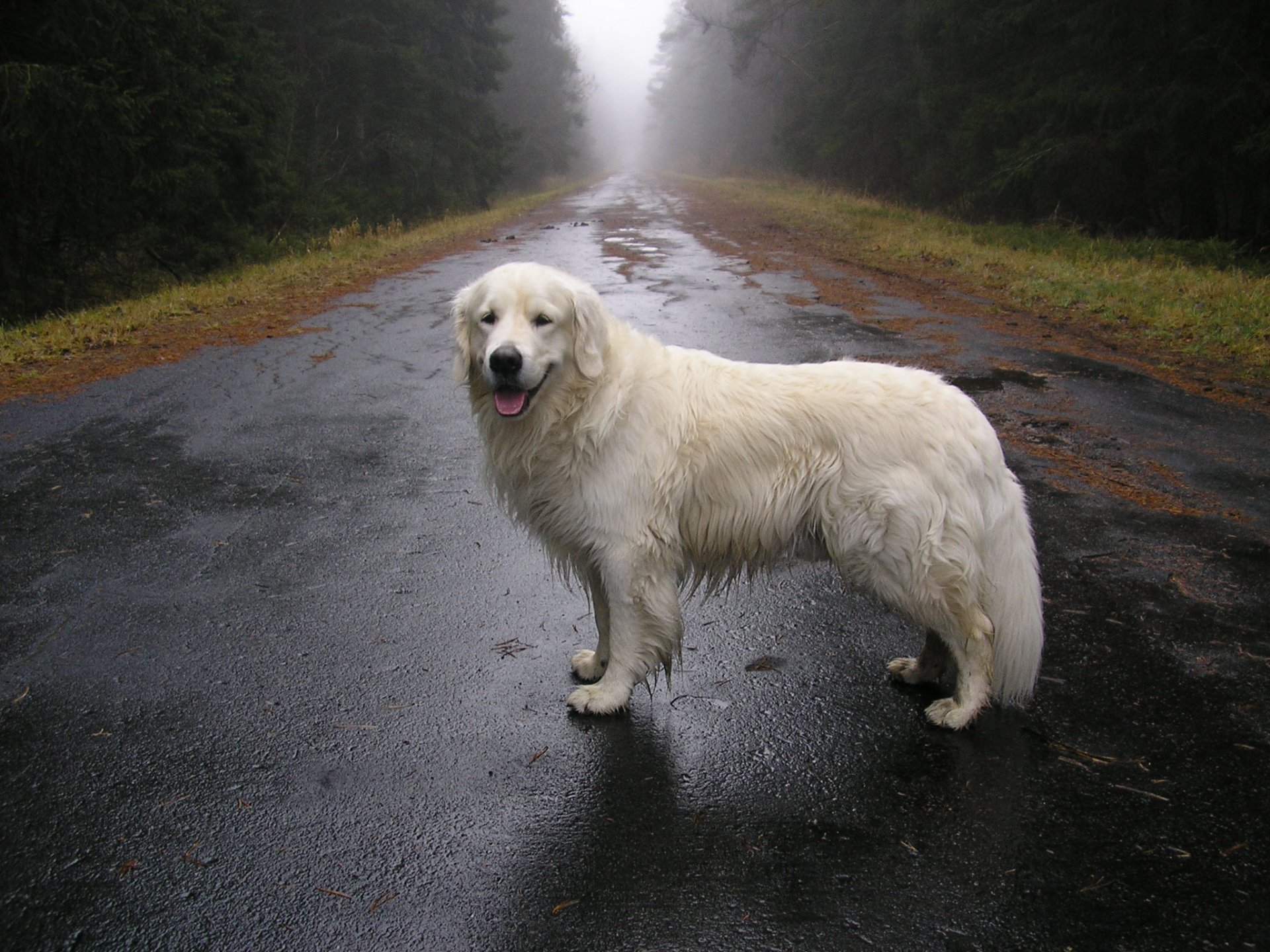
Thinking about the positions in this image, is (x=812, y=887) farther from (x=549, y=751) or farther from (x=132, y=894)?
(x=132, y=894)

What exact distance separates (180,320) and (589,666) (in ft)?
30.1

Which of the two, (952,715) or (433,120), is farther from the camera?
(433,120)

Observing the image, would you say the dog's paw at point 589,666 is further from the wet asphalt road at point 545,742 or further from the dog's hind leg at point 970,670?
the dog's hind leg at point 970,670

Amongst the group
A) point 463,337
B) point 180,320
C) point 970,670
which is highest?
point 463,337

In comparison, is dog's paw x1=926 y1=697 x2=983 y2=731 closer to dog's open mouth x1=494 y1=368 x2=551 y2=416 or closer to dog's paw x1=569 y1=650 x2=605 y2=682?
dog's paw x1=569 y1=650 x2=605 y2=682

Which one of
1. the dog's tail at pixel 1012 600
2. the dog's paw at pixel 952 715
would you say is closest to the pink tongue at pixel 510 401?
the dog's tail at pixel 1012 600

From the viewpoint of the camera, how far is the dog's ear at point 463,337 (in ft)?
11.1

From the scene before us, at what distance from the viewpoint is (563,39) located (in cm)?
7106

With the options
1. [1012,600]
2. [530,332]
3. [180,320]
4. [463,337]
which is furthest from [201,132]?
[1012,600]

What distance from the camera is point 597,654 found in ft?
11.3

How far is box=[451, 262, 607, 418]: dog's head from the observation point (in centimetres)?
311

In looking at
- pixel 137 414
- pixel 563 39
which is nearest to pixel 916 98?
pixel 137 414

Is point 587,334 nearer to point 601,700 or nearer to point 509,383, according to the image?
point 509,383

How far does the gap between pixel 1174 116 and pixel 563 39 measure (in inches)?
2663
